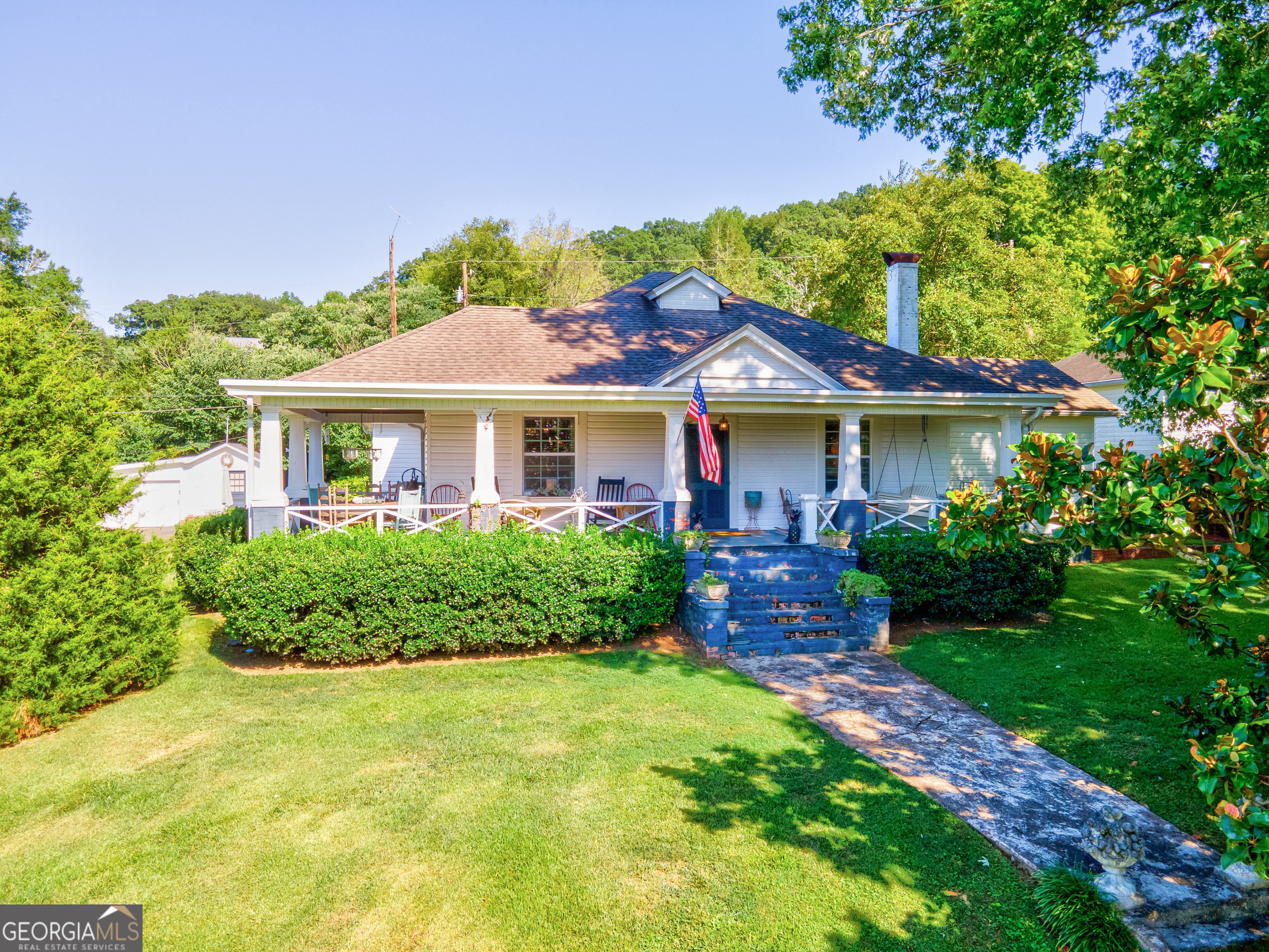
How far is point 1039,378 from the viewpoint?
16.8 m

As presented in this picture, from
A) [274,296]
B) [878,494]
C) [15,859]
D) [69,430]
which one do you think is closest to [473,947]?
[15,859]

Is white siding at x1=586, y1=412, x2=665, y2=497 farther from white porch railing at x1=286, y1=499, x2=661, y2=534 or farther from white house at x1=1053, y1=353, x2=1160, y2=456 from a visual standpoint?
white house at x1=1053, y1=353, x2=1160, y2=456

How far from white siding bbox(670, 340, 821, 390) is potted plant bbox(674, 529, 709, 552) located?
277 cm

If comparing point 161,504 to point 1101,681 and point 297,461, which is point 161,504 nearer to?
point 297,461

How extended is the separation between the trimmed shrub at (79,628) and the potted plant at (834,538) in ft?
31.6

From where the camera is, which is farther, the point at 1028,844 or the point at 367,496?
the point at 367,496

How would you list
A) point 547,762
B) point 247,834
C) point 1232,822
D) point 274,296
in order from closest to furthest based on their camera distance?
point 1232,822 < point 247,834 < point 547,762 < point 274,296

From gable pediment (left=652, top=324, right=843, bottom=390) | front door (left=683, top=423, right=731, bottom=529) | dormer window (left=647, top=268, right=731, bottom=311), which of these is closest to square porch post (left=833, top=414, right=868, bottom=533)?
gable pediment (left=652, top=324, right=843, bottom=390)

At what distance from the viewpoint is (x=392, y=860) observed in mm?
5203

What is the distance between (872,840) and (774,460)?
10262mm

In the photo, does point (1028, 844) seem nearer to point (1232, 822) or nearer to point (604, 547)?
point (1232, 822)

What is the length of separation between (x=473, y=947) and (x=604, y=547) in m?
6.43

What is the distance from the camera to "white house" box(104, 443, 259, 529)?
81.2 ft

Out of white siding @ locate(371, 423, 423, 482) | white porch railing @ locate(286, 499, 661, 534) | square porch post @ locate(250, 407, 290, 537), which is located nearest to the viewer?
square porch post @ locate(250, 407, 290, 537)
